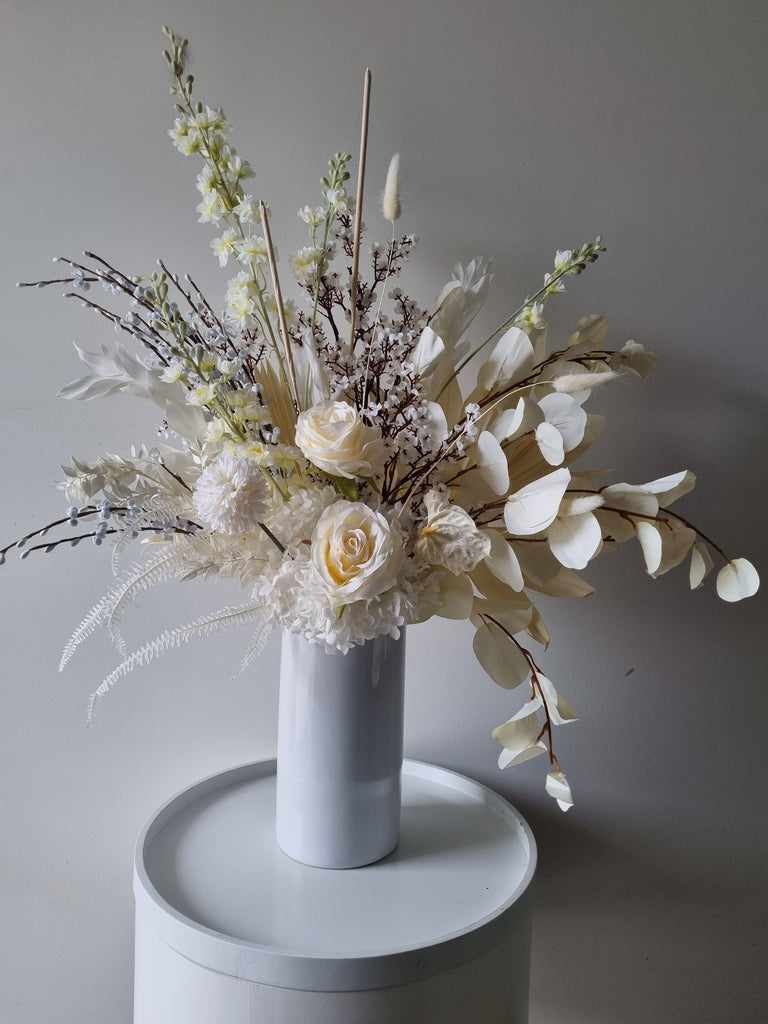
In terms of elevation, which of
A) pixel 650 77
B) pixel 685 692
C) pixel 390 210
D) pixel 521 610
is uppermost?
pixel 650 77

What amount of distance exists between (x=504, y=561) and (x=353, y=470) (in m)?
0.16

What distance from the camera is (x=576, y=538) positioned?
2.43 feet

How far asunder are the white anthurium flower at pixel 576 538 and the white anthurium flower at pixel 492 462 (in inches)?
2.3

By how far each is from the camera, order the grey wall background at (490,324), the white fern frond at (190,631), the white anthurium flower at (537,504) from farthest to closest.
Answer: the grey wall background at (490,324)
the white fern frond at (190,631)
the white anthurium flower at (537,504)

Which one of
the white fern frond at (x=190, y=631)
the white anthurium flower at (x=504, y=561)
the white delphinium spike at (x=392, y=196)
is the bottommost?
the white fern frond at (x=190, y=631)

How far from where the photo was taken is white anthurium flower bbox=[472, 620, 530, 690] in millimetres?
854

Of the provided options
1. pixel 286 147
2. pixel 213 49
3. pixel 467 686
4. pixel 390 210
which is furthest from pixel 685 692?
pixel 213 49

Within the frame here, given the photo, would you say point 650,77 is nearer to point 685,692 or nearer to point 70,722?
point 685,692

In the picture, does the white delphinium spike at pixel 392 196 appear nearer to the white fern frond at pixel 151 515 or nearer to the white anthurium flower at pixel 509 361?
the white anthurium flower at pixel 509 361

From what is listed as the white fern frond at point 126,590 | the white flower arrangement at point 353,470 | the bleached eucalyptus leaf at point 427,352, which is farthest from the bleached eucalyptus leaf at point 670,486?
the white fern frond at point 126,590

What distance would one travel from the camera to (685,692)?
1101 millimetres

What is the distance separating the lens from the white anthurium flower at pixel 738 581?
29.8 inches

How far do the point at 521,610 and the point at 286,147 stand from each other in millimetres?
617

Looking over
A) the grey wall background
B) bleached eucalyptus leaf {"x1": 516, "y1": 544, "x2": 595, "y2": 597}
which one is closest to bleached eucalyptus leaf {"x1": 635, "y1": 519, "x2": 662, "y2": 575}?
bleached eucalyptus leaf {"x1": 516, "y1": 544, "x2": 595, "y2": 597}
